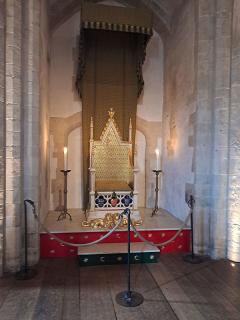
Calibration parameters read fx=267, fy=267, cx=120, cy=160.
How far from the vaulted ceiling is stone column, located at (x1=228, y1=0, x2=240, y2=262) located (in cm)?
165

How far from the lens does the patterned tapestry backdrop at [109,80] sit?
16.4 feet

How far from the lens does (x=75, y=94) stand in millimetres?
5207

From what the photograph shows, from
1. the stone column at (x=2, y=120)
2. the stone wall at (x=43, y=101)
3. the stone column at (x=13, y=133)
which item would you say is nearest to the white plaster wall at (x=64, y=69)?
the stone wall at (x=43, y=101)

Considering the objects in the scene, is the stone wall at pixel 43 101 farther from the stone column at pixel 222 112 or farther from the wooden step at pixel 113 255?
the stone column at pixel 222 112

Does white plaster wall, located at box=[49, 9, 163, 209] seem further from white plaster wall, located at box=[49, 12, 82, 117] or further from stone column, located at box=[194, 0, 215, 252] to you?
stone column, located at box=[194, 0, 215, 252]

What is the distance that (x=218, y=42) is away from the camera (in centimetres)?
356

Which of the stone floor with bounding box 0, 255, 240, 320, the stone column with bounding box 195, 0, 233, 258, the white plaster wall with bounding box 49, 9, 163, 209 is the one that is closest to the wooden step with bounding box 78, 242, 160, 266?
the stone floor with bounding box 0, 255, 240, 320

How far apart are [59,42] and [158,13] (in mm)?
1982

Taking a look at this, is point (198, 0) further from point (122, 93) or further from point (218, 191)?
point (218, 191)

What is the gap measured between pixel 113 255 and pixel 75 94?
320cm

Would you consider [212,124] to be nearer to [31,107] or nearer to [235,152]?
[235,152]

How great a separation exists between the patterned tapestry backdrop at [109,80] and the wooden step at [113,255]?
5.44 feet

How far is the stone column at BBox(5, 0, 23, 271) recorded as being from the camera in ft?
10.2

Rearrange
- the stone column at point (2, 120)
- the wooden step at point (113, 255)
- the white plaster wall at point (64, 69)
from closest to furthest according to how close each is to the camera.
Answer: the stone column at point (2, 120), the wooden step at point (113, 255), the white plaster wall at point (64, 69)
